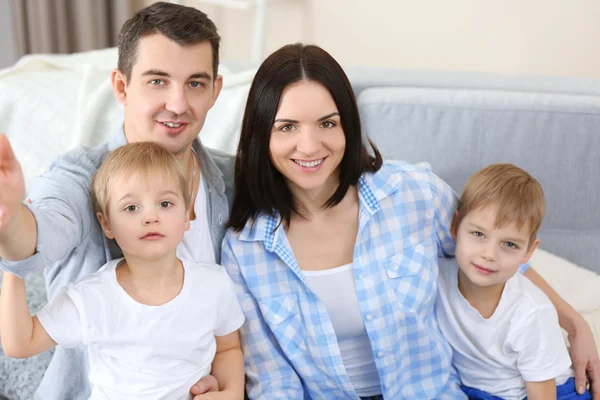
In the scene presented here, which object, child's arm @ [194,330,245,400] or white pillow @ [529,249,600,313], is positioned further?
white pillow @ [529,249,600,313]

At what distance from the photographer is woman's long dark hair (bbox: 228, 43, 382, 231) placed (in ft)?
4.70

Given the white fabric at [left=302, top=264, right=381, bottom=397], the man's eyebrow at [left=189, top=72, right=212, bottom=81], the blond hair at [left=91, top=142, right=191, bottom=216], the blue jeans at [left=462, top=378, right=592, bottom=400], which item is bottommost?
the blue jeans at [left=462, top=378, right=592, bottom=400]

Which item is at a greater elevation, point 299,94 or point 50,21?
point 299,94

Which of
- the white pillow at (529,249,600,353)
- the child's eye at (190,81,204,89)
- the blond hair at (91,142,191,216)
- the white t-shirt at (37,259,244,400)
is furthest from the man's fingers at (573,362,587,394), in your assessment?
the child's eye at (190,81,204,89)

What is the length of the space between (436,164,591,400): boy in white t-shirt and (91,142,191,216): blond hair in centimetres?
66

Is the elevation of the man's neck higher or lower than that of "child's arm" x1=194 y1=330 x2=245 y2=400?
higher

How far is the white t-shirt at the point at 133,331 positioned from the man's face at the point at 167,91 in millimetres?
300

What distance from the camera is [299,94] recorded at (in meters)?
1.42

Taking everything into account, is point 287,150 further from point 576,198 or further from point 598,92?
point 598,92

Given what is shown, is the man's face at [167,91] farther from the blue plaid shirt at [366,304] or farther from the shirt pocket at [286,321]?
the shirt pocket at [286,321]

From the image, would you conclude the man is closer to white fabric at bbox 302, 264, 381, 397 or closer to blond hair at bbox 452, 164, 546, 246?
white fabric at bbox 302, 264, 381, 397

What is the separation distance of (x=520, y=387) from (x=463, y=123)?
78 cm

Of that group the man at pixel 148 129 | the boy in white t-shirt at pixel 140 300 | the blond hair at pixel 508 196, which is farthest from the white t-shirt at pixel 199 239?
the blond hair at pixel 508 196

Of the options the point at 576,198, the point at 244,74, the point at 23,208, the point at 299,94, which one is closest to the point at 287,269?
the point at 299,94
